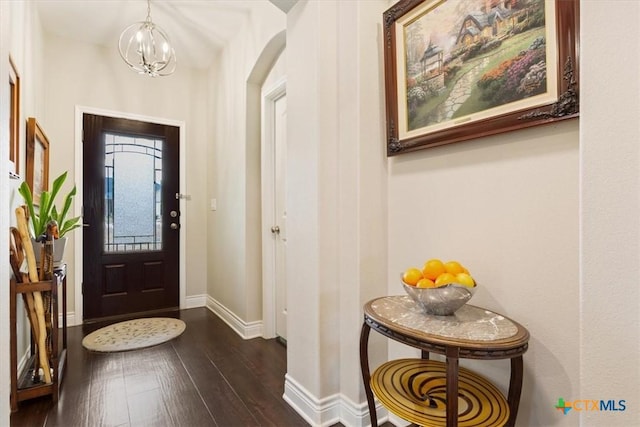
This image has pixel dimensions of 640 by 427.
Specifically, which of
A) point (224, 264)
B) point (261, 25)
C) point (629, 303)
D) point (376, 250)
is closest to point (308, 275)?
point (376, 250)

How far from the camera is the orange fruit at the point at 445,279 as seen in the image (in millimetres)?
1079

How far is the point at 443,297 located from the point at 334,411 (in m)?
0.97

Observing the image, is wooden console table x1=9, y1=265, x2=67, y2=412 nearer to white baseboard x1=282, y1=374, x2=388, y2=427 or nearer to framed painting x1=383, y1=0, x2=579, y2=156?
white baseboard x1=282, y1=374, x2=388, y2=427

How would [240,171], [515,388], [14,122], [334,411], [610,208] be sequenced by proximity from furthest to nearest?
1. [240,171]
2. [14,122]
3. [334,411]
4. [515,388]
5. [610,208]

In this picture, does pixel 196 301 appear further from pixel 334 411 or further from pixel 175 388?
pixel 334 411

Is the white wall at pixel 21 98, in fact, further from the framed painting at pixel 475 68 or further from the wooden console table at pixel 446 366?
the framed painting at pixel 475 68

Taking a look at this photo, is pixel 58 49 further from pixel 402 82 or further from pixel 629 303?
pixel 629 303

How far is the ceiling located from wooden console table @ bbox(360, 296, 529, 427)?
2585 millimetres

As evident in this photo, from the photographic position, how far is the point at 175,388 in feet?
6.33

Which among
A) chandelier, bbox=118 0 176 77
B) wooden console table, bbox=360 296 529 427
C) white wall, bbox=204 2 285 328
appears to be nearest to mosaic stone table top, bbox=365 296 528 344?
wooden console table, bbox=360 296 529 427

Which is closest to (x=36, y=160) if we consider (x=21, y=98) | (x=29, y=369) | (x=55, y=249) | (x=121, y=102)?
(x=21, y=98)

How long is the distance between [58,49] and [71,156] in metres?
1.04

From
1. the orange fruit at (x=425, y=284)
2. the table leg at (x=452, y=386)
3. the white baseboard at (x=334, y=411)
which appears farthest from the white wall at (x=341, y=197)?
the table leg at (x=452, y=386)

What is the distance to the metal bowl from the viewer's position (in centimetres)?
107
